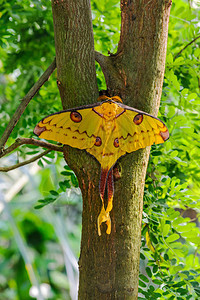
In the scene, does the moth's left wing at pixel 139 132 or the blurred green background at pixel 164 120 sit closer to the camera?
the moth's left wing at pixel 139 132

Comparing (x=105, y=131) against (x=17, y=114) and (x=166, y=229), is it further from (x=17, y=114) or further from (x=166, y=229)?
(x=166, y=229)

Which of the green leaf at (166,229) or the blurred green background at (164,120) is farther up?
the blurred green background at (164,120)

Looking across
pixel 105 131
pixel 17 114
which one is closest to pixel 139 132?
pixel 105 131

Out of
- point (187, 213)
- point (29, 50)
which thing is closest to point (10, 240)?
point (187, 213)

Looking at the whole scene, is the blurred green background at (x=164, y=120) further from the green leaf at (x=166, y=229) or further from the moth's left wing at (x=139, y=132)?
the moth's left wing at (x=139, y=132)

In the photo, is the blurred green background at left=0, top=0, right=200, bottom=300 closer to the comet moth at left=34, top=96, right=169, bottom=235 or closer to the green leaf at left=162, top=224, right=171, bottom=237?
the green leaf at left=162, top=224, right=171, bottom=237

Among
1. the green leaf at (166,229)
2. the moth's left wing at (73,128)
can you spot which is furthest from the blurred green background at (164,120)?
the moth's left wing at (73,128)
